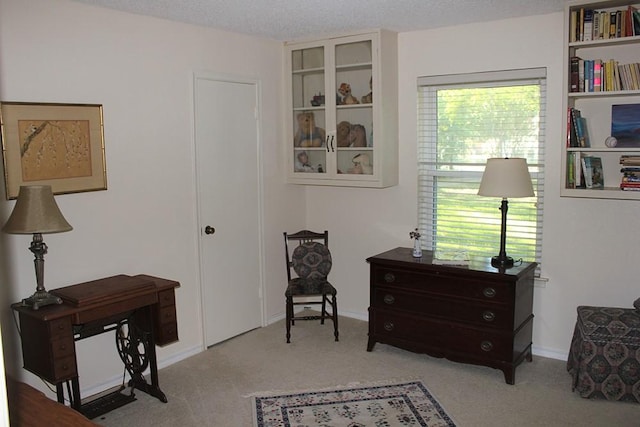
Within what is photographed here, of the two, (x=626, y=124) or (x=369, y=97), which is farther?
(x=369, y=97)

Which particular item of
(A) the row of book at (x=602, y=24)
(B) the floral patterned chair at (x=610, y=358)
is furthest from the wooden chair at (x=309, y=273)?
(A) the row of book at (x=602, y=24)

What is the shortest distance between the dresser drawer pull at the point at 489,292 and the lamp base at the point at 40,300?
2.62 m

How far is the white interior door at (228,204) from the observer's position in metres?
4.36

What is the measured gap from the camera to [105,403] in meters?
3.50

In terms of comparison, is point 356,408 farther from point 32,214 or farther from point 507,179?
point 32,214

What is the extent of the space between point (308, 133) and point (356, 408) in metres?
2.39

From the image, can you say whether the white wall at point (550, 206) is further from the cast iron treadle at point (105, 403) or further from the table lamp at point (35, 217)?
the table lamp at point (35, 217)

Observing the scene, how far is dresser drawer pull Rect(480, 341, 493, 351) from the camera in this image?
12.6 ft

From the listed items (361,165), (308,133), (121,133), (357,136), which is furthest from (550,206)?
(121,133)

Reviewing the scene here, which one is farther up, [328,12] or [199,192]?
[328,12]

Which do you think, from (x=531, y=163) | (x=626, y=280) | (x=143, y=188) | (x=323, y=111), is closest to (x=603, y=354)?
(x=626, y=280)

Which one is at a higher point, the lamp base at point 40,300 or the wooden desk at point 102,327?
the lamp base at point 40,300

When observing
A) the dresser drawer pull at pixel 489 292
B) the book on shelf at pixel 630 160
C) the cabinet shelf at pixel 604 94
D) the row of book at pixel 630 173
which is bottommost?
the dresser drawer pull at pixel 489 292

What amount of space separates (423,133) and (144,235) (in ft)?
7.52
